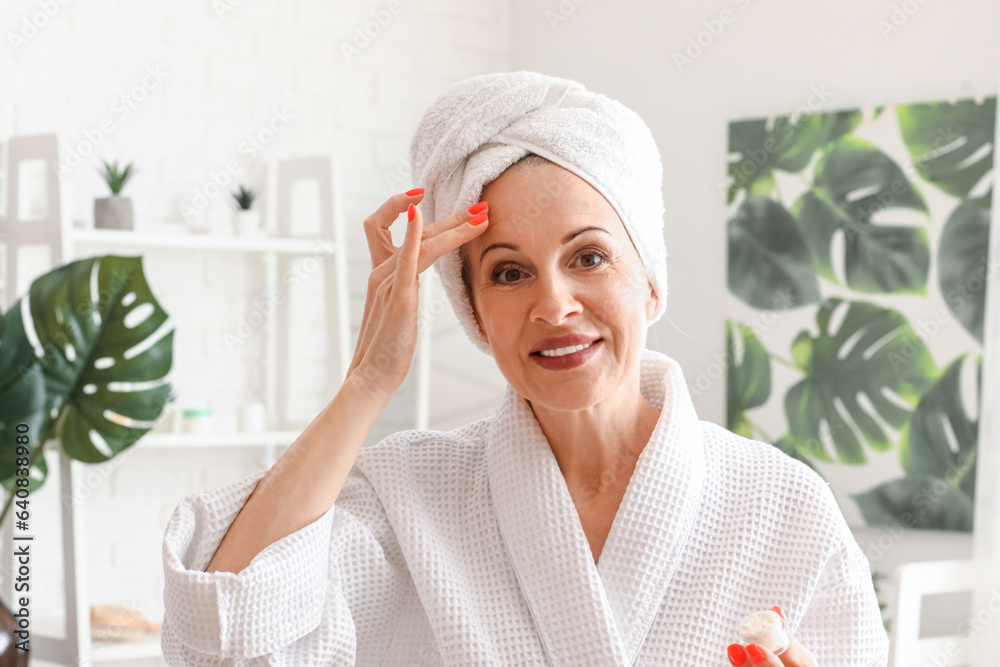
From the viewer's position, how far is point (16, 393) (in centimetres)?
211

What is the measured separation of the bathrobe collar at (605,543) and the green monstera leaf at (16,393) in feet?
4.46

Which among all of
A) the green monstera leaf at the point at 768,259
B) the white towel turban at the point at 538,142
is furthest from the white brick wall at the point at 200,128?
the white towel turban at the point at 538,142

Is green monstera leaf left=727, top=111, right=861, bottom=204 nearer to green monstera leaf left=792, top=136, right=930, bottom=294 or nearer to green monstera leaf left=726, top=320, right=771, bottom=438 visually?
green monstera leaf left=792, top=136, right=930, bottom=294

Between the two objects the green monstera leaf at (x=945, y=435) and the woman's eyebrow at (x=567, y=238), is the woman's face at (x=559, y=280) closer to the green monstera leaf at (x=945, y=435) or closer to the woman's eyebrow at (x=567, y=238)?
the woman's eyebrow at (x=567, y=238)

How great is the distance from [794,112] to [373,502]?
90.0 inches

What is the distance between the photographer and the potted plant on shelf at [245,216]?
2779 mm

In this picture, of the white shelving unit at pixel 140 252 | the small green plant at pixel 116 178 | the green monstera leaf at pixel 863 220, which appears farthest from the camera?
the green monstera leaf at pixel 863 220

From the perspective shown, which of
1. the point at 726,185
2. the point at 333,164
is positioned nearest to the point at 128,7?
the point at 333,164

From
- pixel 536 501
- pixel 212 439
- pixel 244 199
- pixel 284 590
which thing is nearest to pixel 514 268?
pixel 536 501

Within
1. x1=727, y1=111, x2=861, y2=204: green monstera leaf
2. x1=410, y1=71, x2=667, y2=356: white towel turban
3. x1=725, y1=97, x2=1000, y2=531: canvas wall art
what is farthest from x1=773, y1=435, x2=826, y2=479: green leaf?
x1=410, y1=71, x2=667, y2=356: white towel turban

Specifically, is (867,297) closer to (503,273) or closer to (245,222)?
(245,222)

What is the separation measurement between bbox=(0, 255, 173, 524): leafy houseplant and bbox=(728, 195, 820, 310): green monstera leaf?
70.7 inches

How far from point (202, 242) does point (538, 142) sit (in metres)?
1.78

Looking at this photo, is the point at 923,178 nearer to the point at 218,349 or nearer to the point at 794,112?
the point at 794,112
